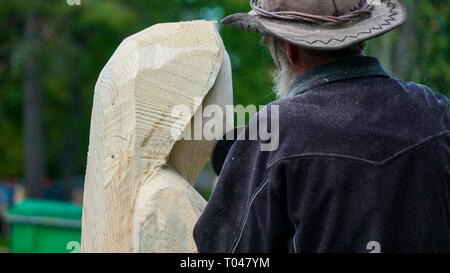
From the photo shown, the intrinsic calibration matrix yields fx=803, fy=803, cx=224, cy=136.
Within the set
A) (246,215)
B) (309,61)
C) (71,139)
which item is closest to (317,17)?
(309,61)

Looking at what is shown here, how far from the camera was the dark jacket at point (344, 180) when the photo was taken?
199cm

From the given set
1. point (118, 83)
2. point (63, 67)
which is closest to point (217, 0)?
point (63, 67)

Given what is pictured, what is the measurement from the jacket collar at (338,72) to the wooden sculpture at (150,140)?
0.52 metres

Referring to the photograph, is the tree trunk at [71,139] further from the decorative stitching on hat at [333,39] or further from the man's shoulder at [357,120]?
the man's shoulder at [357,120]

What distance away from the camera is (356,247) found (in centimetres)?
199

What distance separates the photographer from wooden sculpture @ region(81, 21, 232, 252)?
2.46m

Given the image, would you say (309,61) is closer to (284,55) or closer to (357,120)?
(284,55)

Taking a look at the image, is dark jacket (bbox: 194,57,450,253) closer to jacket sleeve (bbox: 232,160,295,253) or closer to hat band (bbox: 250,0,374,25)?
jacket sleeve (bbox: 232,160,295,253)

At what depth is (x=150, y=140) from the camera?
2543 millimetres

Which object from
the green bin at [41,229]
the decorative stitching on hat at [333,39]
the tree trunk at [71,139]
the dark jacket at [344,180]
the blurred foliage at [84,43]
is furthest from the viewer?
the tree trunk at [71,139]

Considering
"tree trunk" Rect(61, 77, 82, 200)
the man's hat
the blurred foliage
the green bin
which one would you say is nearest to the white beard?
the man's hat

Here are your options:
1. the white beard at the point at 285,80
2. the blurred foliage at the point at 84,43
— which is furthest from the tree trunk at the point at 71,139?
the white beard at the point at 285,80

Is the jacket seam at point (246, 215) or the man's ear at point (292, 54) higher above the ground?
the man's ear at point (292, 54)

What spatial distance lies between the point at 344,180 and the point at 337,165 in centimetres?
4
